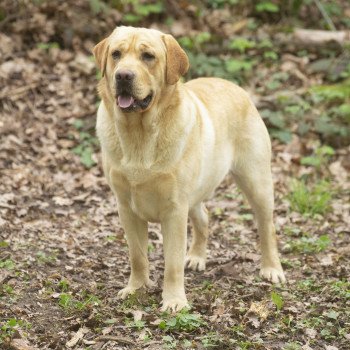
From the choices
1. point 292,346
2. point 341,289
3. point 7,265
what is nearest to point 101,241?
point 7,265

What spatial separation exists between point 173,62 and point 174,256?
143 cm

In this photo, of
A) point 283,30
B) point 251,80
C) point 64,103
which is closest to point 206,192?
point 64,103

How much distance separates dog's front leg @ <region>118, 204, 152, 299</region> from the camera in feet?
17.3

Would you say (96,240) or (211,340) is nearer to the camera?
(211,340)

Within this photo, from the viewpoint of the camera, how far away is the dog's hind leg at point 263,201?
604 cm

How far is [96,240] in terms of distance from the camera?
6754mm

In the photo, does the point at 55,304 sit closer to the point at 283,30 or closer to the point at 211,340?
the point at 211,340

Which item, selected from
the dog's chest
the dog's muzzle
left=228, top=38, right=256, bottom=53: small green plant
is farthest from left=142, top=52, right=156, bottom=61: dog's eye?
left=228, top=38, right=256, bottom=53: small green plant

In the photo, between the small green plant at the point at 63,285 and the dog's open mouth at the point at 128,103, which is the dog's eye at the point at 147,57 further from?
the small green plant at the point at 63,285

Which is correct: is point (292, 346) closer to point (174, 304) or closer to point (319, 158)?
point (174, 304)

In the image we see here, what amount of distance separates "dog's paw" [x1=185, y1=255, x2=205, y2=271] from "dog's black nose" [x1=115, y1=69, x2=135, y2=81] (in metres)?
2.28

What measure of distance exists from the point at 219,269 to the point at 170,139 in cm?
171

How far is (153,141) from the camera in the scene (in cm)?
496

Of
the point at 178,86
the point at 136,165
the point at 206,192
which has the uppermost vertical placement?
the point at 178,86
